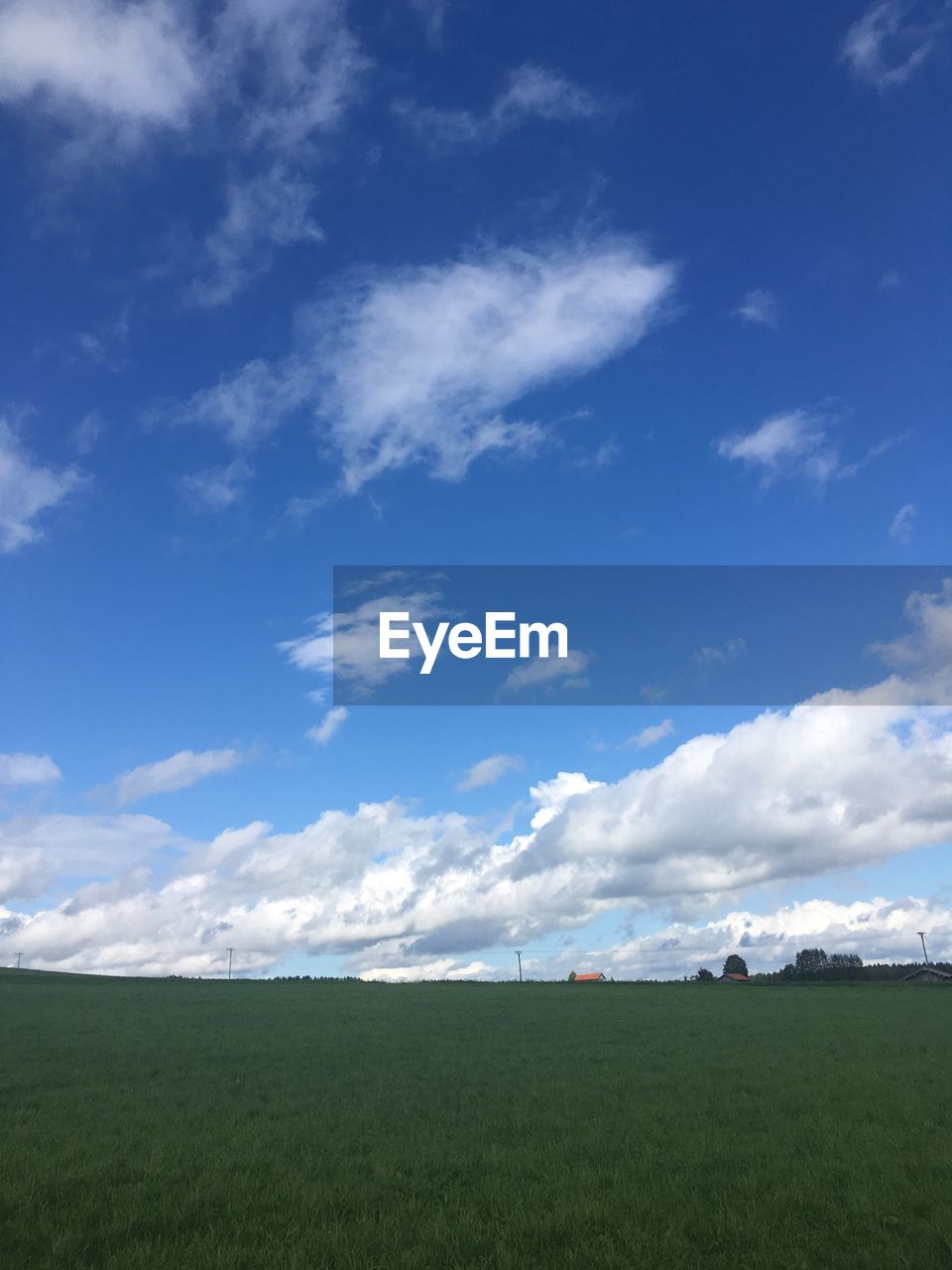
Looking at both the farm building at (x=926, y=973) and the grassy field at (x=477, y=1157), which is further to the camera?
the farm building at (x=926, y=973)

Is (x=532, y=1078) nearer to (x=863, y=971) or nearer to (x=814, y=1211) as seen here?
(x=814, y=1211)

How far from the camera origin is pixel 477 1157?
14.8 m

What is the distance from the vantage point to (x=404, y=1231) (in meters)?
10.8

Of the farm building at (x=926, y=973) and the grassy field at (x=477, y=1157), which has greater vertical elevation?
the grassy field at (x=477, y=1157)

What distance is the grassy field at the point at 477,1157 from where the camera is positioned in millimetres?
10328

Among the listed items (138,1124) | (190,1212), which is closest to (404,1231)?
(190,1212)

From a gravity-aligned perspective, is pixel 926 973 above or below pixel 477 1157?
below

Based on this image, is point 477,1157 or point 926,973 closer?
point 477,1157

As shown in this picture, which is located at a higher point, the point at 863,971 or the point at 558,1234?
the point at 558,1234

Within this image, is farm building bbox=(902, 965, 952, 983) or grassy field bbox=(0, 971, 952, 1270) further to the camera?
farm building bbox=(902, 965, 952, 983)

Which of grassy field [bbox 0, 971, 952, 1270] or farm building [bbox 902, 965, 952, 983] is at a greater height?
grassy field [bbox 0, 971, 952, 1270]

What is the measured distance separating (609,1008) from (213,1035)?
3239cm

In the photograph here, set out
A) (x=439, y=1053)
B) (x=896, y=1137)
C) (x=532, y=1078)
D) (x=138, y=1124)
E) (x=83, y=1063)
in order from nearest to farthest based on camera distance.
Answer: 1. (x=896, y=1137)
2. (x=138, y=1124)
3. (x=532, y=1078)
4. (x=83, y=1063)
5. (x=439, y=1053)

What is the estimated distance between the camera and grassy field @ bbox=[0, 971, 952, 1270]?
1033 centimetres
